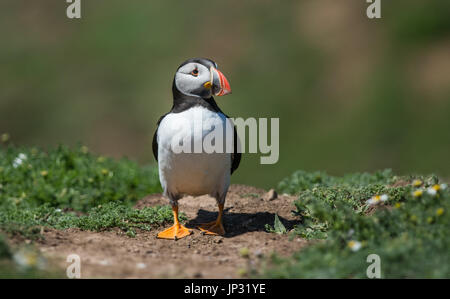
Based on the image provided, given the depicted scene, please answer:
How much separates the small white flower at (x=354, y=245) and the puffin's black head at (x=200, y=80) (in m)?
1.91

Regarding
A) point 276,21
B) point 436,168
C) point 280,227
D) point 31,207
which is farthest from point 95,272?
point 276,21

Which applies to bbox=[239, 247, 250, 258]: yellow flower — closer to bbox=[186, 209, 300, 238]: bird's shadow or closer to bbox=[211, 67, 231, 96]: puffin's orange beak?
bbox=[186, 209, 300, 238]: bird's shadow

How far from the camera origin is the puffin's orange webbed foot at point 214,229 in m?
5.97

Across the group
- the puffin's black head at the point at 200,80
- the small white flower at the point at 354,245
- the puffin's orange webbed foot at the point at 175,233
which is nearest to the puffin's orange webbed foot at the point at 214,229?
the puffin's orange webbed foot at the point at 175,233

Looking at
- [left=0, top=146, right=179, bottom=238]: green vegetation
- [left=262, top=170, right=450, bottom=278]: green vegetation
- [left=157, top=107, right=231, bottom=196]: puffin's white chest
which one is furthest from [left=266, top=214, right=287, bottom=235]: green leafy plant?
[left=0, top=146, right=179, bottom=238]: green vegetation

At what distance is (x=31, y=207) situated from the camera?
741 centimetres

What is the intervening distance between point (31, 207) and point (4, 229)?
2.40 m

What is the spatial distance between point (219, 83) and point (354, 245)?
2033 mm

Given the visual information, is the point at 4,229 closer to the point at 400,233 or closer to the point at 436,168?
the point at 400,233

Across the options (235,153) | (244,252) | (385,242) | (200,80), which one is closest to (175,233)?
(235,153)

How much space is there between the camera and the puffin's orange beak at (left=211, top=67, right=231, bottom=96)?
222 inches

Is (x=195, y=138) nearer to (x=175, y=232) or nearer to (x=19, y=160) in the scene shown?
(x=175, y=232)

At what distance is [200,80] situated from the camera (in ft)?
18.9

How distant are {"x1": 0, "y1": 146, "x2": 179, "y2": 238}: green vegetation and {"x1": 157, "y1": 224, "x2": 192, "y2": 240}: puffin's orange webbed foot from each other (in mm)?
316
